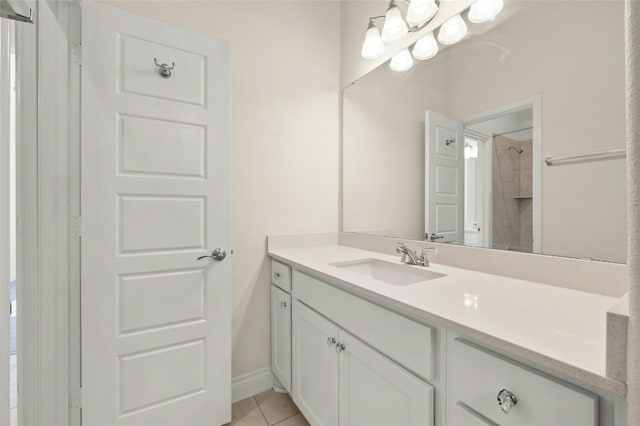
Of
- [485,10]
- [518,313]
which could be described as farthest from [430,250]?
[485,10]

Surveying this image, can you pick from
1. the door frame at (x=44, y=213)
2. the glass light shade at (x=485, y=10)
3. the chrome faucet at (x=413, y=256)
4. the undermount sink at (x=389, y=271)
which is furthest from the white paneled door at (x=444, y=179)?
the door frame at (x=44, y=213)

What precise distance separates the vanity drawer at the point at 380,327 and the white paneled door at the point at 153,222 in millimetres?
594

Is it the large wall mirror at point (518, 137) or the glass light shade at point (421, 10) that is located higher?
the glass light shade at point (421, 10)

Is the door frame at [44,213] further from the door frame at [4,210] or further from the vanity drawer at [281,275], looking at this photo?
the vanity drawer at [281,275]

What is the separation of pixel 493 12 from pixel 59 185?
6.44 ft

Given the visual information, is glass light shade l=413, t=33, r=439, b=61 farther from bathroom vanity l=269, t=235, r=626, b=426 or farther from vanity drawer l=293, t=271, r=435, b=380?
vanity drawer l=293, t=271, r=435, b=380

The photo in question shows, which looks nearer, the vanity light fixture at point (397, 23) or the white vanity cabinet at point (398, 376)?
the white vanity cabinet at point (398, 376)

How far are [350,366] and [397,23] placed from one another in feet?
5.52

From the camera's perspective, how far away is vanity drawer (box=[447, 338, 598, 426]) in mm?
515

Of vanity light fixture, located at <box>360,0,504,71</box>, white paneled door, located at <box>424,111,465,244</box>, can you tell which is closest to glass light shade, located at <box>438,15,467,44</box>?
vanity light fixture, located at <box>360,0,504,71</box>

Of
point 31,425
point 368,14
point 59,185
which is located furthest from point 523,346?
point 368,14

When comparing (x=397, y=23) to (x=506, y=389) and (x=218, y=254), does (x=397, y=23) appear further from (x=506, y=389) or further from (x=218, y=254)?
(x=506, y=389)

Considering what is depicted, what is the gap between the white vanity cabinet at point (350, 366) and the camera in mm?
810

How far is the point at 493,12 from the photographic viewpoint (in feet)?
3.83
